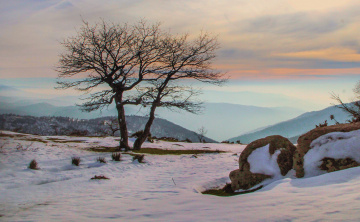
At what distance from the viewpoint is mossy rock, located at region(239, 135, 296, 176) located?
7.64 m

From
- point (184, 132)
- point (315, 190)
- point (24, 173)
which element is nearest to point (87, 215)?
point (315, 190)

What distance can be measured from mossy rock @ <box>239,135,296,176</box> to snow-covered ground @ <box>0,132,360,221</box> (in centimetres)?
65

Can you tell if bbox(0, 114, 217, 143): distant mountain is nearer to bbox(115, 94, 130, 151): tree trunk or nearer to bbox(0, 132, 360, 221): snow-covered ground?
Result: bbox(115, 94, 130, 151): tree trunk

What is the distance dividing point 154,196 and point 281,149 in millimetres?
4148

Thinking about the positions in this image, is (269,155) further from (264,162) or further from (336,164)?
(336,164)

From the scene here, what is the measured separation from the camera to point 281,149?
7980 millimetres

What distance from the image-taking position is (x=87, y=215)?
4.73 meters

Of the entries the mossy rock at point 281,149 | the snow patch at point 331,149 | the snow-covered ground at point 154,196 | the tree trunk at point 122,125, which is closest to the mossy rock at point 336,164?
the snow patch at point 331,149

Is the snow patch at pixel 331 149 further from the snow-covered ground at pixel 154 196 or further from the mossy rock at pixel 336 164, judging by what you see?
the snow-covered ground at pixel 154 196

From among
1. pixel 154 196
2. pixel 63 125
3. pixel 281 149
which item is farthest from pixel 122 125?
pixel 63 125

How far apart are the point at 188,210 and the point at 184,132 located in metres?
162

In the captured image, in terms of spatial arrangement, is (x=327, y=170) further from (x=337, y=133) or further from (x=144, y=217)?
(x=144, y=217)

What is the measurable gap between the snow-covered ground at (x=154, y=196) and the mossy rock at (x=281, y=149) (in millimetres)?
647

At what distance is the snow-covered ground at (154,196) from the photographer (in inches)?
152
